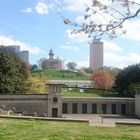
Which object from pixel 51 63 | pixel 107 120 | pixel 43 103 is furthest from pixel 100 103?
pixel 51 63

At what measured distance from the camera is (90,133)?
11.5m

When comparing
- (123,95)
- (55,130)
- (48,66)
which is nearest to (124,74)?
(123,95)

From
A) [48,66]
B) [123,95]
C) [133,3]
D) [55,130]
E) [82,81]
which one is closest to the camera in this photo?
[133,3]

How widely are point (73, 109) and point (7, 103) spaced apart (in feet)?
39.7

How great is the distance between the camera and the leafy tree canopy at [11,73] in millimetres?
54031

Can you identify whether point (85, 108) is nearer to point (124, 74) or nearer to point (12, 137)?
point (124, 74)

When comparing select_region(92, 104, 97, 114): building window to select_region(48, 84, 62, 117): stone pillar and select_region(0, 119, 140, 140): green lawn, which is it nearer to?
select_region(48, 84, 62, 117): stone pillar

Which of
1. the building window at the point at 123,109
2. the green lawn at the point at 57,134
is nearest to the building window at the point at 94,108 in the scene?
the building window at the point at 123,109

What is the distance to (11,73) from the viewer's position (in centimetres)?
5484

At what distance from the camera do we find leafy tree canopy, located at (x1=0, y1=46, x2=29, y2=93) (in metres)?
54.0

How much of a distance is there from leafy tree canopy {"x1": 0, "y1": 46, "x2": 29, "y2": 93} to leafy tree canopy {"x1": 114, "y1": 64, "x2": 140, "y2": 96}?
18.9 meters

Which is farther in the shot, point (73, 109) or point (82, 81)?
Answer: point (82, 81)

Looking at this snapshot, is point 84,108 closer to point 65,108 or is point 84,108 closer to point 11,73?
point 65,108

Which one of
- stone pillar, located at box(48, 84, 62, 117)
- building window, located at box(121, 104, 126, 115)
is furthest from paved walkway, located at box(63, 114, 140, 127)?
building window, located at box(121, 104, 126, 115)
